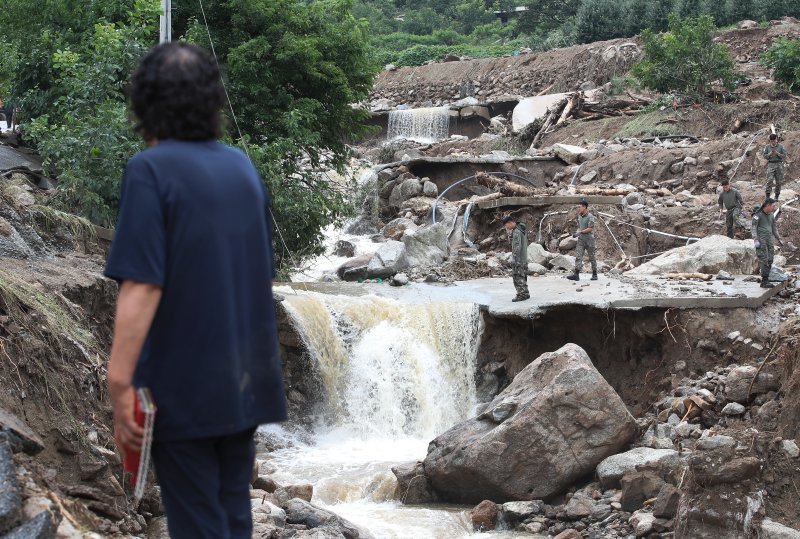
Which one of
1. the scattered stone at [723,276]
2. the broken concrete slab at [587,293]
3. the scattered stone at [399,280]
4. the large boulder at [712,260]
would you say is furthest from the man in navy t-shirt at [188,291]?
the scattered stone at [399,280]

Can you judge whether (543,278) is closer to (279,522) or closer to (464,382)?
(464,382)

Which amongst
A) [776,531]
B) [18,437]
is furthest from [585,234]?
[18,437]

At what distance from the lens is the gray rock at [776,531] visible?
7.02 metres

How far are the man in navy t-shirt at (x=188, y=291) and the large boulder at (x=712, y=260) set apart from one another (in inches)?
497

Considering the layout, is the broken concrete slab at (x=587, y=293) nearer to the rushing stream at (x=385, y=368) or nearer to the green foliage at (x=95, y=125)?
the rushing stream at (x=385, y=368)

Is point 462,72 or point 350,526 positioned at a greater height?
point 462,72

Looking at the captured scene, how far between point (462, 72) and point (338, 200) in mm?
25146

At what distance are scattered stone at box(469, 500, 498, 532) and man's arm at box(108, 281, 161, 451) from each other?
718cm

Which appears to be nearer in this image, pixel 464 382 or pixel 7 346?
pixel 7 346

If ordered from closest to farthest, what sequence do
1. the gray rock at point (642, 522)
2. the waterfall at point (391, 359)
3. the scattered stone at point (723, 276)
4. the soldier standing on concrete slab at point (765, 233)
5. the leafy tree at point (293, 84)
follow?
the gray rock at point (642, 522)
the soldier standing on concrete slab at point (765, 233)
the waterfall at point (391, 359)
the scattered stone at point (723, 276)
the leafy tree at point (293, 84)

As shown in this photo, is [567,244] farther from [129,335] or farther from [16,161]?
[129,335]

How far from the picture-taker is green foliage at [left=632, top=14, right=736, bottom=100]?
A: 25141mm

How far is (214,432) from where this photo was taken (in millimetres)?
2404

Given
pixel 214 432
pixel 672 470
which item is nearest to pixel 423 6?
pixel 672 470
